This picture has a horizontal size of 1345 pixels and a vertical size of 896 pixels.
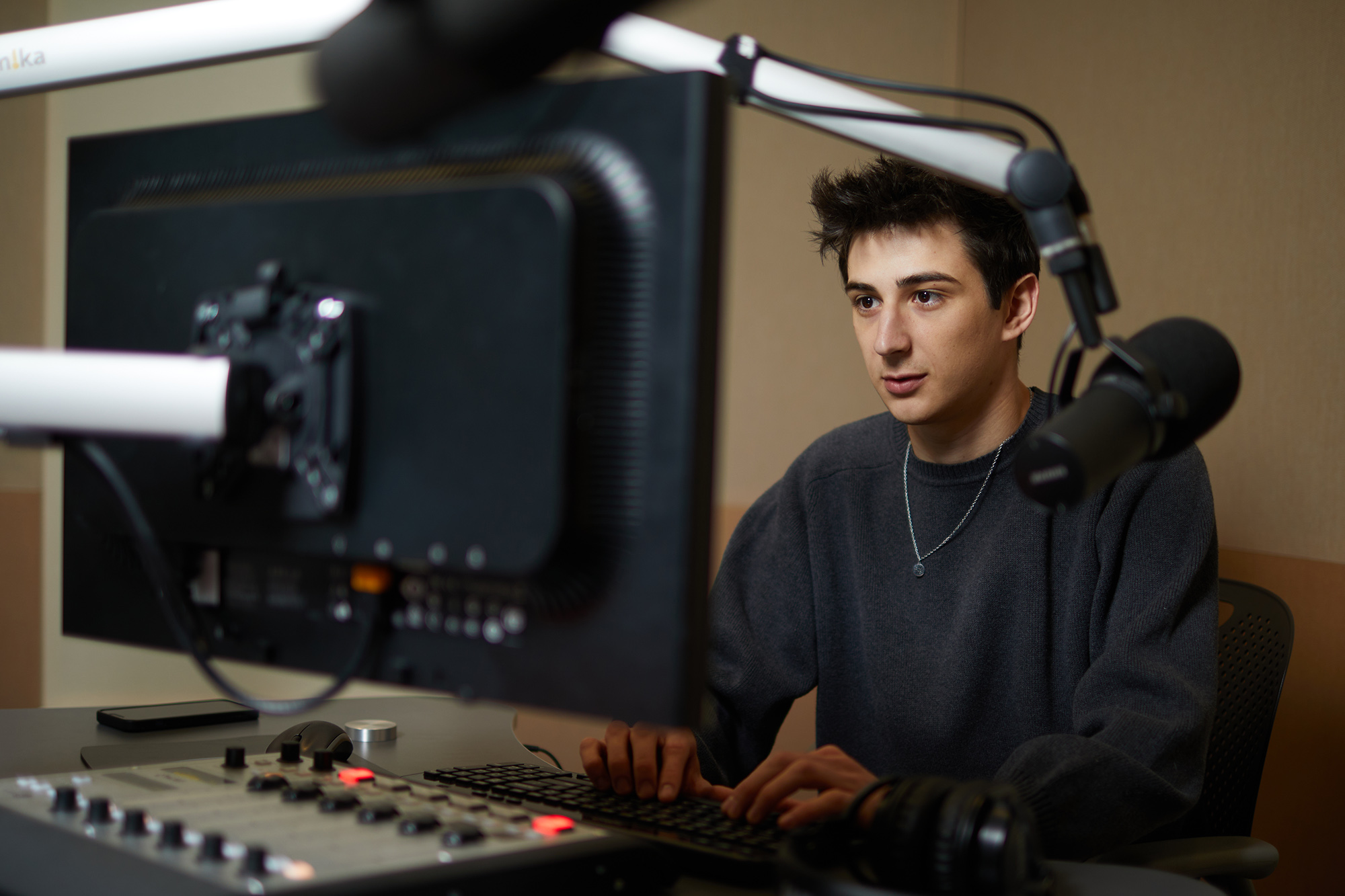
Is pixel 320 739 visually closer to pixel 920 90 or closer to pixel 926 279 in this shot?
pixel 920 90

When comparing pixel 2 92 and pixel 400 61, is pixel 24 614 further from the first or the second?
pixel 400 61

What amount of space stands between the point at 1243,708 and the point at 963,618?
328 millimetres

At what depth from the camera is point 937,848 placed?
54 cm

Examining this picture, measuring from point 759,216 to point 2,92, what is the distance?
183cm

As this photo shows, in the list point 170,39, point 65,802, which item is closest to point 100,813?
point 65,802

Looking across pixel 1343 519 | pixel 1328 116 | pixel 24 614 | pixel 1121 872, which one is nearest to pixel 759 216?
pixel 1328 116

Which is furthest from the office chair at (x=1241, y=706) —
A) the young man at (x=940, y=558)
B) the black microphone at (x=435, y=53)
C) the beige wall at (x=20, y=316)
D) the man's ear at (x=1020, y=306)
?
the beige wall at (x=20, y=316)

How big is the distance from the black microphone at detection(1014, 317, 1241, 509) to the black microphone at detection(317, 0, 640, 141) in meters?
0.31

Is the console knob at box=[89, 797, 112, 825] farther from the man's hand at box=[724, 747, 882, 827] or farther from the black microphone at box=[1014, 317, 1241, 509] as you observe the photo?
the black microphone at box=[1014, 317, 1241, 509]

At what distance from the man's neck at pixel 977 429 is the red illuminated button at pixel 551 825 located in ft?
3.03

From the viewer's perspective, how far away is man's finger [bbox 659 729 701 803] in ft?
2.74

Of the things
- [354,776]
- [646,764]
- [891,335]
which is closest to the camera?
[354,776]

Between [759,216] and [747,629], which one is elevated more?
[759,216]

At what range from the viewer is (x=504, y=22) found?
17.8 inches
